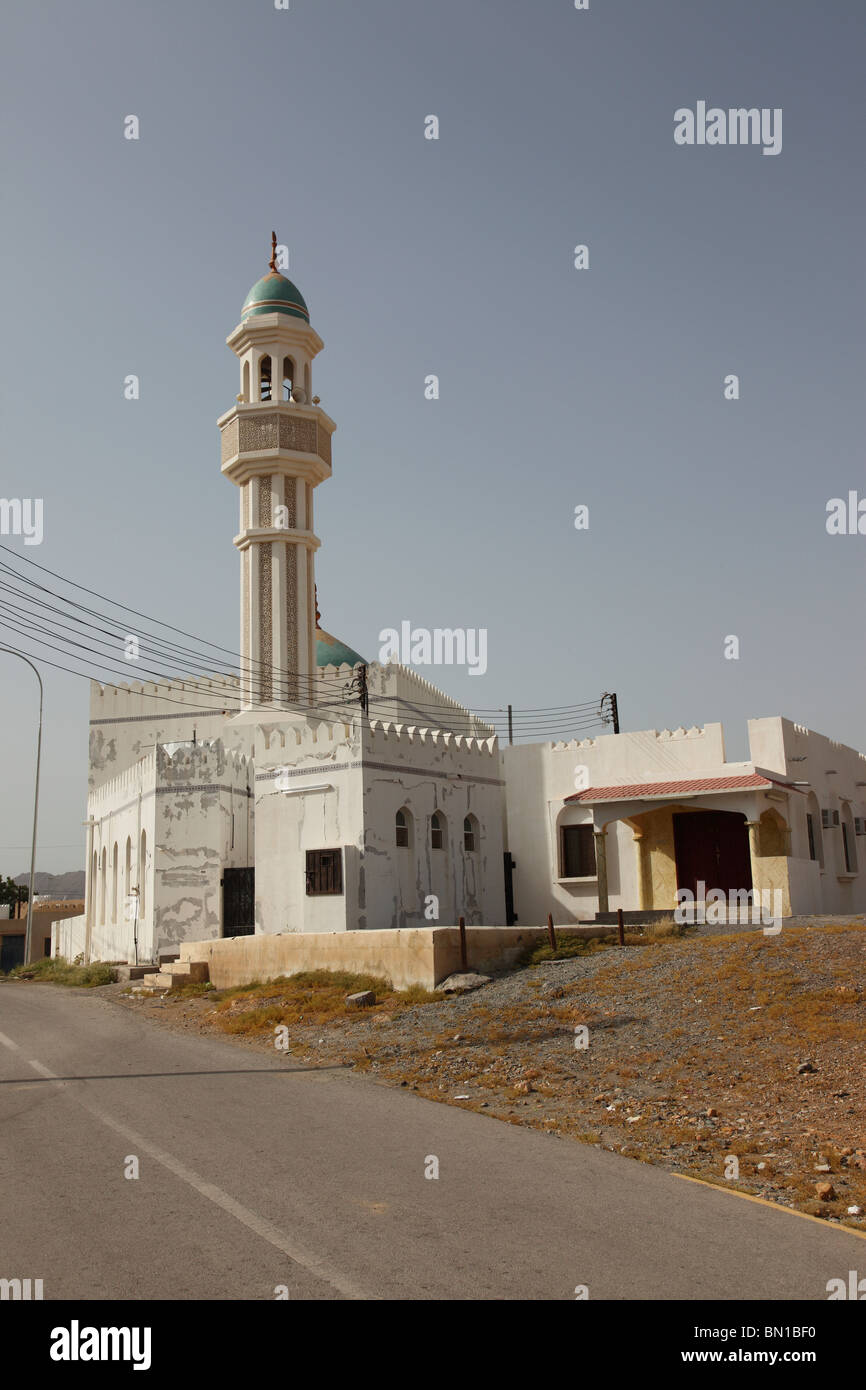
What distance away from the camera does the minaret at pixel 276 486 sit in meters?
33.8

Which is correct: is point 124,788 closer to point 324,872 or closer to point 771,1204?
point 324,872

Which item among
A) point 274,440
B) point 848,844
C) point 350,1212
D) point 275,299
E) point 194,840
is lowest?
point 350,1212

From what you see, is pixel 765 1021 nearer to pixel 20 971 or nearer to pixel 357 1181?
pixel 357 1181

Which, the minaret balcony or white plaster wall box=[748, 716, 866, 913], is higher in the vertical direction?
the minaret balcony

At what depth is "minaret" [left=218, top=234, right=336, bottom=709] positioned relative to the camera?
33.8m

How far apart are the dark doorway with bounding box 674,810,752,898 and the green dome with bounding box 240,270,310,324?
2011 centimetres

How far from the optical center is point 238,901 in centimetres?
2672

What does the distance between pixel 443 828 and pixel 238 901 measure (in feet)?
16.9

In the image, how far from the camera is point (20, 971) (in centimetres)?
3625

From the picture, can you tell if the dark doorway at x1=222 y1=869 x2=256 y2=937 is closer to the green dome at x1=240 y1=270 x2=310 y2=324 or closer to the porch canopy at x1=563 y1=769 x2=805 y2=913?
the porch canopy at x1=563 y1=769 x2=805 y2=913

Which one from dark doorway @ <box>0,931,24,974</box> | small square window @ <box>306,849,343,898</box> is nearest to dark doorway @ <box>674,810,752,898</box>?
small square window @ <box>306,849,343,898</box>

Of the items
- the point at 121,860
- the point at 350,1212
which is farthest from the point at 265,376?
the point at 350,1212

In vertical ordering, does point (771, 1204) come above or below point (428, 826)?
below
